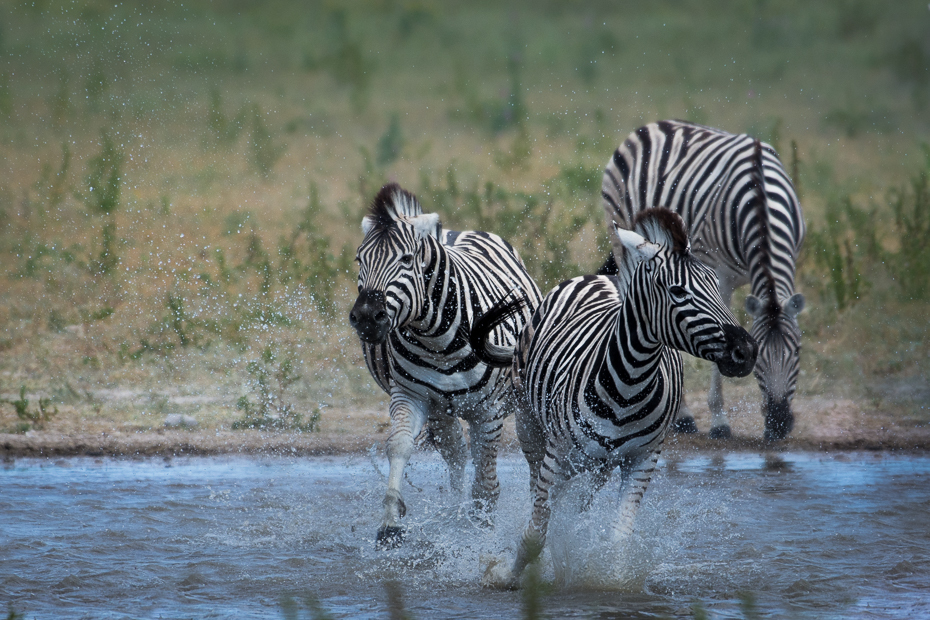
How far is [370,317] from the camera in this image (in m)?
4.55

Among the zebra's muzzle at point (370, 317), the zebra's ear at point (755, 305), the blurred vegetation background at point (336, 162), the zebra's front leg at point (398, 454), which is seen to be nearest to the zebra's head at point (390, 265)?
the zebra's muzzle at point (370, 317)

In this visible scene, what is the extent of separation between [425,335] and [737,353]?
1.79 metres

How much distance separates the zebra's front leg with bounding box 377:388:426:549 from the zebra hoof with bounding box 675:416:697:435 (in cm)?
298

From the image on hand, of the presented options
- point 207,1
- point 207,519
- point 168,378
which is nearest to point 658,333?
point 207,519

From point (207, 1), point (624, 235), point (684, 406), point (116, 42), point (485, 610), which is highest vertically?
point (207, 1)

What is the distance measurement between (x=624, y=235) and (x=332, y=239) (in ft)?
25.5

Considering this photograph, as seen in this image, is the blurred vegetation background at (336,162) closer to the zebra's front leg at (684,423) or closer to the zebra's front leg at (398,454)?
the zebra's front leg at (684,423)

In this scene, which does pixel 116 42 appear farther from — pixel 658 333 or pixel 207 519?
pixel 658 333

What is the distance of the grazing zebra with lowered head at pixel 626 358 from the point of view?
151 inches

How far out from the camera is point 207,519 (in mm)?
5770

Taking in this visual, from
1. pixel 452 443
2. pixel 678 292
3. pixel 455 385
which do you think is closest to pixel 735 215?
pixel 452 443

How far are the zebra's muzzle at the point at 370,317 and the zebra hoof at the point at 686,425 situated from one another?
12.1ft

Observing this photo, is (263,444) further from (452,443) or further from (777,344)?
(777,344)

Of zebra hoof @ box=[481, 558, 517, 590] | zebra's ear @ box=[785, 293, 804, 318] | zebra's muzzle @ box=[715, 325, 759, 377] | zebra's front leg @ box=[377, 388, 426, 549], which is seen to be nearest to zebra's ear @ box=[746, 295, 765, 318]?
zebra's ear @ box=[785, 293, 804, 318]
